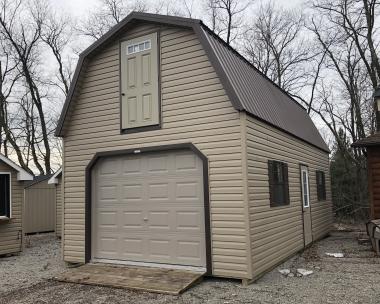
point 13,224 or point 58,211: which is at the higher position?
point 58,211

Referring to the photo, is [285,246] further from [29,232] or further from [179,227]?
[29,232]

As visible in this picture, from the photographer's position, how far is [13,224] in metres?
11.4

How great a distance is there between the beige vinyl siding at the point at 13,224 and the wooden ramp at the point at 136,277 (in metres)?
4.03

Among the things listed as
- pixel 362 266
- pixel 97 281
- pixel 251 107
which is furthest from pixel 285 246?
pixel 97 281

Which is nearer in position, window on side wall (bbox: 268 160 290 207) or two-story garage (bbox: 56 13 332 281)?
two-story garage (bbox: 56 13 332 281)

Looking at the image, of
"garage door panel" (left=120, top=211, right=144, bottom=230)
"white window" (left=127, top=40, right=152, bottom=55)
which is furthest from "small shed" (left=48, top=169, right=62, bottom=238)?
"white window" (left=127, top=40, right=152, bottom=55)

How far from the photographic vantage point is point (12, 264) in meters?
9.71

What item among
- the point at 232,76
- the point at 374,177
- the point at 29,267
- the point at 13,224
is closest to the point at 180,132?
the point at 232,76

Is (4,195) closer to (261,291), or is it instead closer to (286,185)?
(286,185)

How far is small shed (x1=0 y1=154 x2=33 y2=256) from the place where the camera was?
11.1m

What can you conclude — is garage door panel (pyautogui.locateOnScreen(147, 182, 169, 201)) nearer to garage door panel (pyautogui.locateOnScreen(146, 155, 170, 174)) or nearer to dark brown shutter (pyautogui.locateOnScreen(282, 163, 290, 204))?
garage door panel (pyautogui.locateOnScreen(146, 155, 170, 174))

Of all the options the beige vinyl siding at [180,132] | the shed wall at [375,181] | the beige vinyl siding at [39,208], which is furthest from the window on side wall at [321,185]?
the beige vinyl siding at [39,208]

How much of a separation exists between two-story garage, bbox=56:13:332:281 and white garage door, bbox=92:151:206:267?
0.02 m

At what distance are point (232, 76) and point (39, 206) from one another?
14.3m
